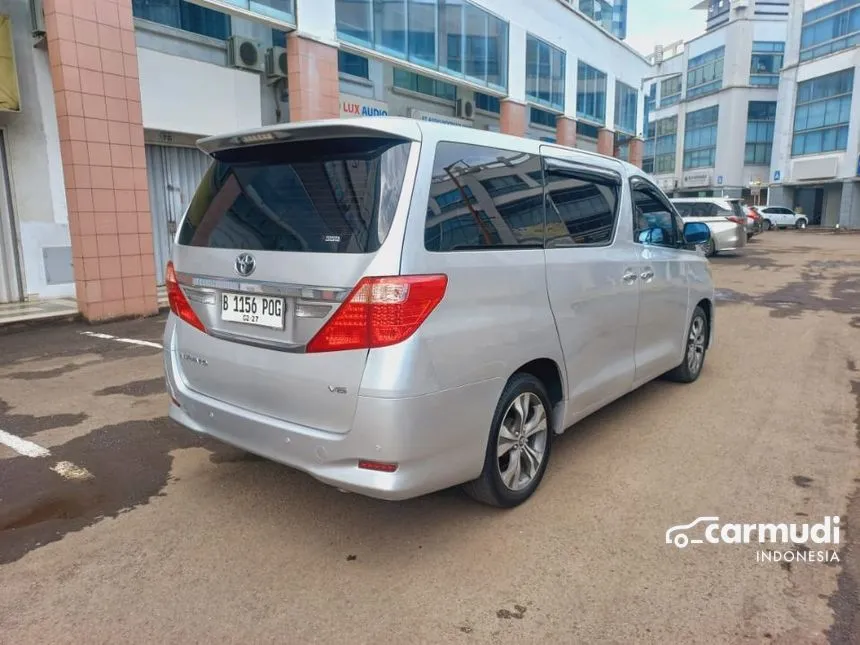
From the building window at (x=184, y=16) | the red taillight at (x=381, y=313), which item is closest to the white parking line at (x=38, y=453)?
the red taillight at (x=381, y=313)

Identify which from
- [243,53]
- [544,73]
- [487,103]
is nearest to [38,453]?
[243,53]

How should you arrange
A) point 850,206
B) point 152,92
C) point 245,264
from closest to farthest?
1. point 245,264
2. point 152,92
3. point 850,206

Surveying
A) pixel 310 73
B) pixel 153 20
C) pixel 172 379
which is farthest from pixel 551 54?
pixel 172 379

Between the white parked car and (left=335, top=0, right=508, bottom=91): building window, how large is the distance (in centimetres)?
3306

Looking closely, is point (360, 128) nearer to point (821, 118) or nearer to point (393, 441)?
point (393, 441)

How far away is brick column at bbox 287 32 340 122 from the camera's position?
35.1 ft

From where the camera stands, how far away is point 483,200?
3.11 meters

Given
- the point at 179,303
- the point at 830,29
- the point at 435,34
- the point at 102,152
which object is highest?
the point at 830,29

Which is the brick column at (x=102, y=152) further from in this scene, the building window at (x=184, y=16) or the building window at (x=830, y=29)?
the building window at (x=830, y=29)

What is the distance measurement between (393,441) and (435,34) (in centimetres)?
1332

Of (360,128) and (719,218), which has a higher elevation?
(360,128)

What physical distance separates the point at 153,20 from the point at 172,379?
9242 millimetres

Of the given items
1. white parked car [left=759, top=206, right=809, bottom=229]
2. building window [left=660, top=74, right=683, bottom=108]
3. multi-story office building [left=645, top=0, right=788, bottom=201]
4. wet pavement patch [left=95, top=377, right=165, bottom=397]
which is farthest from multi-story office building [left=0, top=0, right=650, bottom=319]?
building window [left=660, top=74, right=683, bottom=108]

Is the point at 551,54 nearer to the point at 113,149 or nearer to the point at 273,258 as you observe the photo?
the point at 113,149
